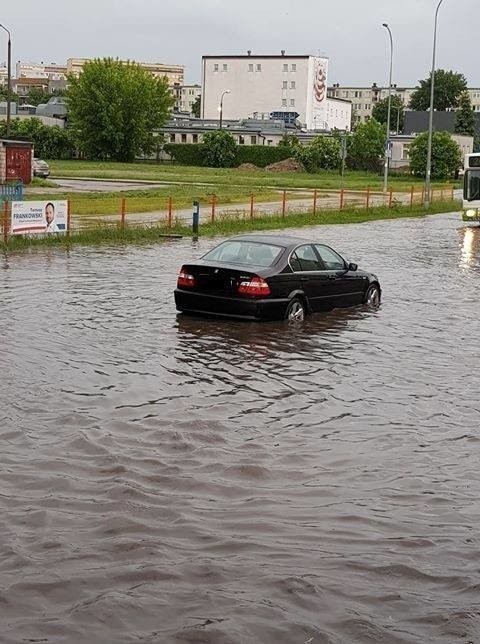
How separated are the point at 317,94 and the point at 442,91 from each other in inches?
1227

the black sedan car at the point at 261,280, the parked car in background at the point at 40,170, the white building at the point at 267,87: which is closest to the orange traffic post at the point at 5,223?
the black sedan car at the point at 261,280

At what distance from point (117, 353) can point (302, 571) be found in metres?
7.61

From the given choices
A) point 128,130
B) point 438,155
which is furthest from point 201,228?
point 128,130

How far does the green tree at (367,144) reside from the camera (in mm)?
109062

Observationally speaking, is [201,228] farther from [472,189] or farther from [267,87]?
[267,87]

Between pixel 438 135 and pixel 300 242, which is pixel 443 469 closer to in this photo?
pixel 300 242

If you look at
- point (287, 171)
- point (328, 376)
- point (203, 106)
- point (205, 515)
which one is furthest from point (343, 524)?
point (203, 106)

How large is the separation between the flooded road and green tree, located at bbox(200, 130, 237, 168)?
95.7 meters

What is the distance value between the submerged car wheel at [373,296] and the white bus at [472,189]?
92.9ft

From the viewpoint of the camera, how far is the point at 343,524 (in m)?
7.69

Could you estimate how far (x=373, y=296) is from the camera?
19.4m

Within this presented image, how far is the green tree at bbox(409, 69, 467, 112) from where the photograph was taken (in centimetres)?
17650

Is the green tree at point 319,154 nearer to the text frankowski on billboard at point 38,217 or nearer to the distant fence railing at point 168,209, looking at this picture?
the distant fence railing at point 168,209

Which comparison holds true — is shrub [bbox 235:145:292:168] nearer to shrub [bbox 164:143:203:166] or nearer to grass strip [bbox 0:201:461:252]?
shrub [bbox 164:143:203:166]
